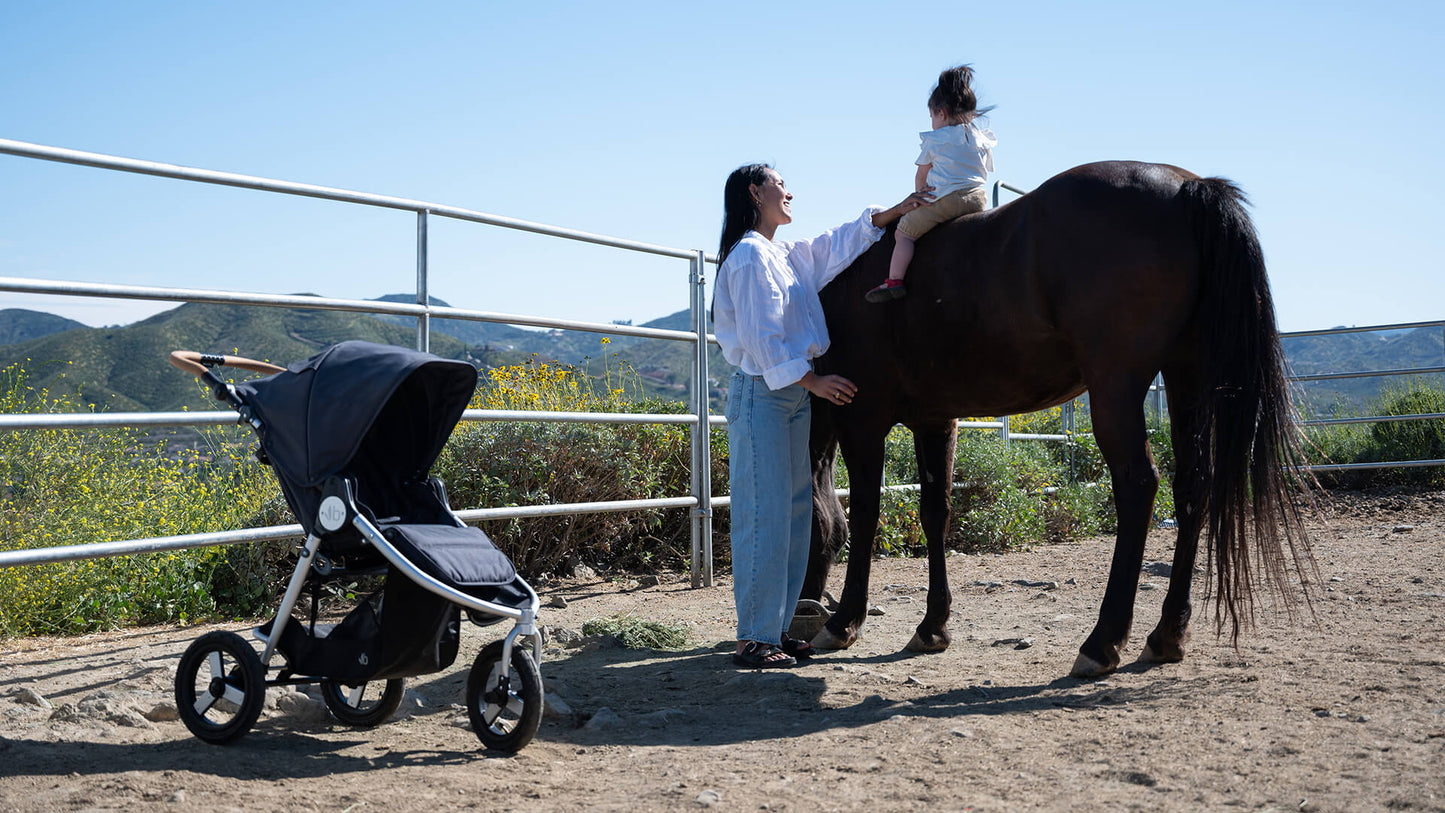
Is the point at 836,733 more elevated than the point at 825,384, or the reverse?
the point at 825,384

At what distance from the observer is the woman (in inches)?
150

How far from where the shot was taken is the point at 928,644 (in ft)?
14.0

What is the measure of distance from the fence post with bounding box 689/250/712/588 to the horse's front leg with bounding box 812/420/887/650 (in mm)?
1900

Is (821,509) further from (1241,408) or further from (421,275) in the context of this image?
(421,275)

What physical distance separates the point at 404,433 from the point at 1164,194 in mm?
2658

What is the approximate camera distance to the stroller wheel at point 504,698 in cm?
279

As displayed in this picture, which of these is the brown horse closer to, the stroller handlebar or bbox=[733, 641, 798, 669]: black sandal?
bbox=[733, 641, 798, 669]: black sandal

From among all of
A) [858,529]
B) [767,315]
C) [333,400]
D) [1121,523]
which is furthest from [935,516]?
[333,400]

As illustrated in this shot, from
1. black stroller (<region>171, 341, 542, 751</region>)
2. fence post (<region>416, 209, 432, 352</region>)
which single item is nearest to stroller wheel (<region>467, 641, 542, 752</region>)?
black stroller (<region>171, 341, 542, 751</region>)

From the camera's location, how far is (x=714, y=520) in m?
6.88

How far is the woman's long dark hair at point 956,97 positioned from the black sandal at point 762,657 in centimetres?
232

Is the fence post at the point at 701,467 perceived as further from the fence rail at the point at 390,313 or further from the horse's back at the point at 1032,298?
the horse's back at the point at 1032,298

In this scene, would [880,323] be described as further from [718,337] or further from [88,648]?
[88,648]

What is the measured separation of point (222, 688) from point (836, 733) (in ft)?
5.66
